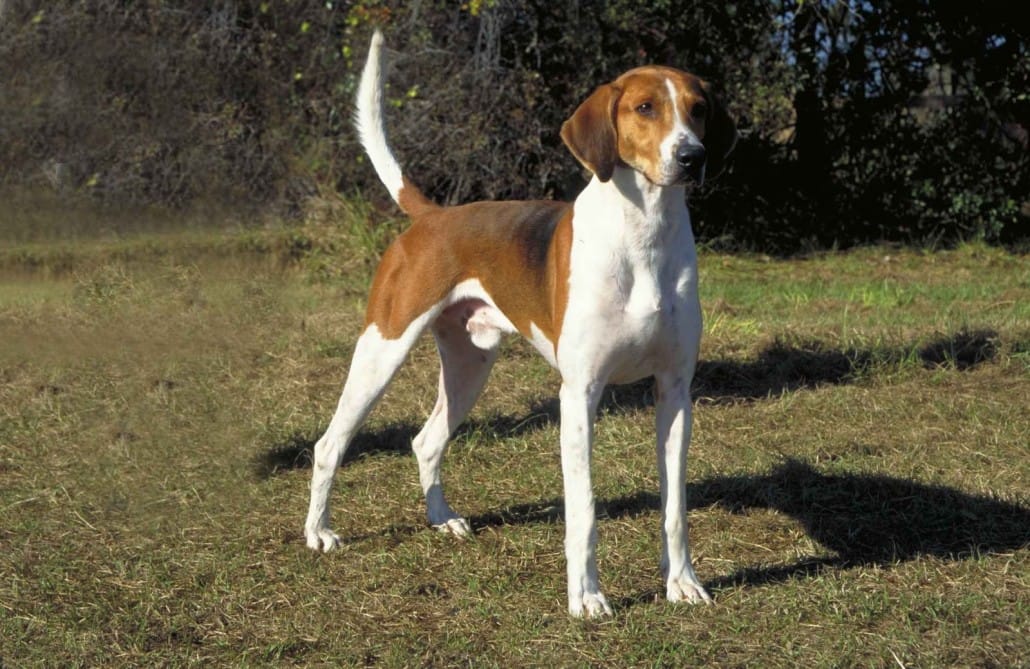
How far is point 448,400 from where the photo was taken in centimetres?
479

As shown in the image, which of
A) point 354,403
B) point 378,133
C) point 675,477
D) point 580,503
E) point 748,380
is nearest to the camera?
point 580,503

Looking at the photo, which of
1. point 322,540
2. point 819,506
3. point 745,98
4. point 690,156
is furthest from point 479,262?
point 745,98

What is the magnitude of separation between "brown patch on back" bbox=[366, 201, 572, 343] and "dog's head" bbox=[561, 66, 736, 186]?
0.33 metres

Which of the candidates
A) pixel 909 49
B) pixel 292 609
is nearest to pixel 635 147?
pixel 292 609

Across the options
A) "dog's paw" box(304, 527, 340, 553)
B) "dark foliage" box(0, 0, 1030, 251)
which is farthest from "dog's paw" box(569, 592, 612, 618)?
"dark foliage" box(0, 0, 1030, 251)

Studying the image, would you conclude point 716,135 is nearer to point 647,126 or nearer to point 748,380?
point 647,126

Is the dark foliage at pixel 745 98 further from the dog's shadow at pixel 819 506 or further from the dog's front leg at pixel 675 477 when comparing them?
the dog's front leg at pixel 675 477

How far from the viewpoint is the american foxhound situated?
12.2 ft

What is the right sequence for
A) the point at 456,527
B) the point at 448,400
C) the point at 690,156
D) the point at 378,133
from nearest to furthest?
the point at 690,156 → the point at 456,527 → the point at 448,400 → the point at 378,133

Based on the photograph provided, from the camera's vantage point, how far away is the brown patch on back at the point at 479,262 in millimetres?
4141

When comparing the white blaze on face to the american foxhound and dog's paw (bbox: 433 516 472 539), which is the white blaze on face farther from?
dog's paw (bbox: 433 516 472 539)

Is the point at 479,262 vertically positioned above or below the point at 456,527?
above

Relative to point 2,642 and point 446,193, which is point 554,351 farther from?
point 446,193

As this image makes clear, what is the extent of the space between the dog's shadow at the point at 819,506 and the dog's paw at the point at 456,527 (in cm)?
10
